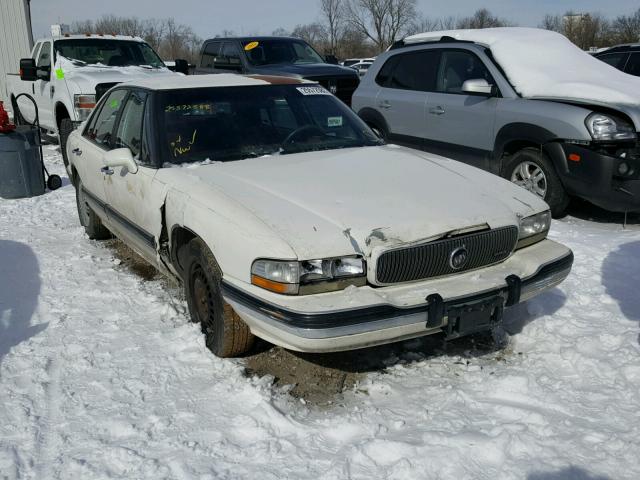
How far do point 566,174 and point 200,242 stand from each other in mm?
3946

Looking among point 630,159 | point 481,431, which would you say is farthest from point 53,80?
point 481,431

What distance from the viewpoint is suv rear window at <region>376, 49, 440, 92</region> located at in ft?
25.3

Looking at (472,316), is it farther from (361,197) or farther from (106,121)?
(106,121)

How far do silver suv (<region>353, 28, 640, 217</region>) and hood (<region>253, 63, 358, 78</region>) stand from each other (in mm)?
2448

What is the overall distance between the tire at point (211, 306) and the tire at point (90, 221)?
7.94 feet

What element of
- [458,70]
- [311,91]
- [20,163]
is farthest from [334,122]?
[20,163]

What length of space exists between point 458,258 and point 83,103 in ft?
25.3

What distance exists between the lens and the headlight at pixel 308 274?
3.02m

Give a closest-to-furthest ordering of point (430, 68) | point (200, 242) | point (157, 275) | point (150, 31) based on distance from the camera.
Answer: point (200, 242), point (157, 275), point (430, 68), point (150, 31)

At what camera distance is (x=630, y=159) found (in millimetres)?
5707

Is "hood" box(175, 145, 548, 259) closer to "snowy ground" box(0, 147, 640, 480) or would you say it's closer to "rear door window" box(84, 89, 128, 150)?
"snowy ground" box(0, 147, 640, 480)

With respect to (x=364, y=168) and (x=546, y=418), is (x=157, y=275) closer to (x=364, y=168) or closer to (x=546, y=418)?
(x=364, y=168)

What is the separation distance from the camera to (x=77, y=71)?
9867mm

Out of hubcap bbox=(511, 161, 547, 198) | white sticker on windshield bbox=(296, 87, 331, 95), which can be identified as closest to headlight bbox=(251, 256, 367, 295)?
white sticker on windshield bbox=(296, 87, 331, 95)
